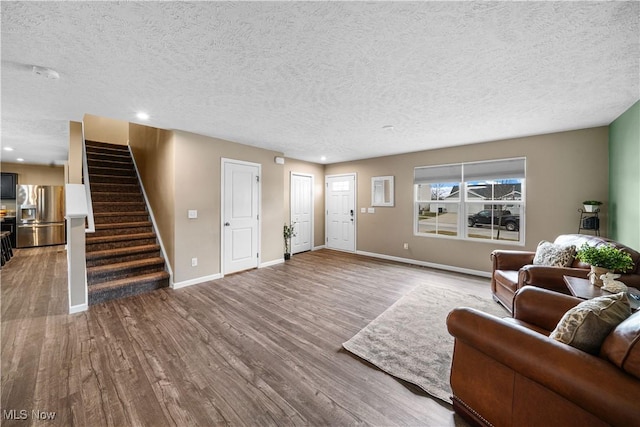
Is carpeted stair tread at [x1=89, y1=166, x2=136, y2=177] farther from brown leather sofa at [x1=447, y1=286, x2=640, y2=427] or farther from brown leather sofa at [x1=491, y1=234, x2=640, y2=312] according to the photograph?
brown leather sofa at [x1=491, y1=234, x2=640, y2=312]

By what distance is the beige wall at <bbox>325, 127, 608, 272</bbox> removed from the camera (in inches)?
138

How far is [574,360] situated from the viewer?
1.06 meters

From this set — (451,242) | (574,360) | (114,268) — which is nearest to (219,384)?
(574,360)

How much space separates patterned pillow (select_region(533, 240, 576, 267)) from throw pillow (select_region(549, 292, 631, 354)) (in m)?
1.69

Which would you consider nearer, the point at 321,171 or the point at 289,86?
the point at 289,86

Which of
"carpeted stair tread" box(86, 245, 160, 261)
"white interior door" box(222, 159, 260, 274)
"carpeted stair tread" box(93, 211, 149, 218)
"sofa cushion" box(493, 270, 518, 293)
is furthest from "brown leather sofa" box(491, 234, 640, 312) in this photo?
"carpeted stair tread" box(93, 211, 149, 218)

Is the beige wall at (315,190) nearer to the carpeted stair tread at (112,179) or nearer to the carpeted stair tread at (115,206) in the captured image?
the carpeted stair tread at (115,206)

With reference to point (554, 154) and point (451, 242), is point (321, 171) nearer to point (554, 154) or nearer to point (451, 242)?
point (451, 242)

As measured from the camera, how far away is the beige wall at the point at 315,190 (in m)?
5.97

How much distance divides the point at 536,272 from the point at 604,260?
0.48 m

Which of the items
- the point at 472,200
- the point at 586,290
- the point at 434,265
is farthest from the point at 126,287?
the point at 472,200

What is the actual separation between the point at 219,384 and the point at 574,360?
6.73 ft

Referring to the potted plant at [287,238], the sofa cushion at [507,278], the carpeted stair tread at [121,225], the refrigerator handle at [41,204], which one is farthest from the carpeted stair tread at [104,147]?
the sofa cushion at [507,278]

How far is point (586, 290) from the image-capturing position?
1.91 meters
